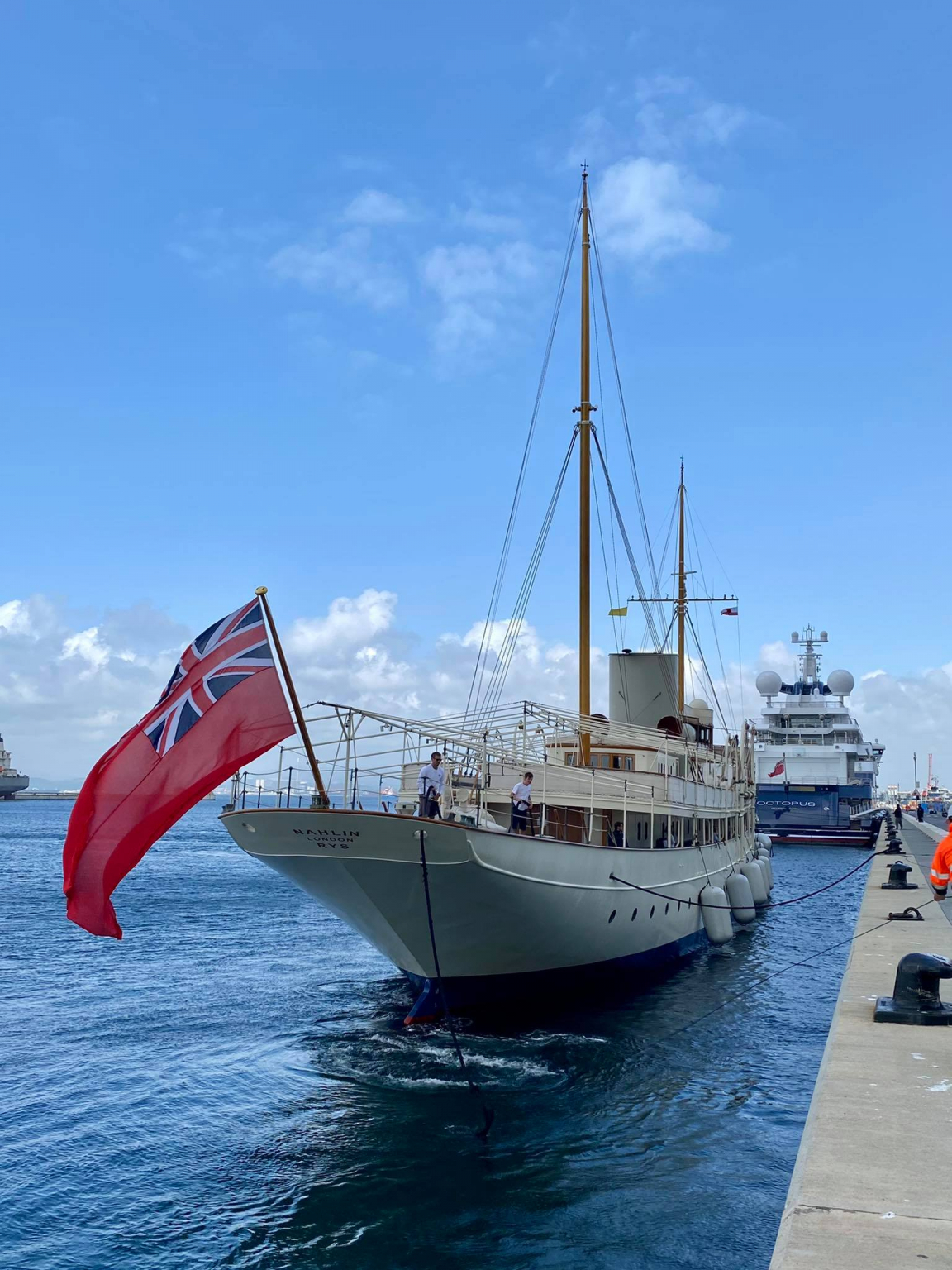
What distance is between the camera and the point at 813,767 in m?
74.2

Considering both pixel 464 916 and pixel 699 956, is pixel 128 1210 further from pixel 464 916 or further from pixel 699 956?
pixel 699 956

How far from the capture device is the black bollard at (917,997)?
417 inches

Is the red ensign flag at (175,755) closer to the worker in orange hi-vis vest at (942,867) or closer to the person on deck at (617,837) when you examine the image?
the person on deck at (617,837)

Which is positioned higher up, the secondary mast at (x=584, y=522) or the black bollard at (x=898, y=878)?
the secondary mast at (x=584, y=522)

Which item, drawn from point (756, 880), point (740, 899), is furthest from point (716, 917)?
point (756, 880)

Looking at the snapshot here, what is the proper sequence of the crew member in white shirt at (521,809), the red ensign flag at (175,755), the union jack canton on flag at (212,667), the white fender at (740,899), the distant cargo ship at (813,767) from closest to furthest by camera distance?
the red ensign flag at (175,755) < the union jack canton on flag at (212,667) < the crew member in white shirt at (521,809) < the white fender at (740,899) < the distant cargo ship at (813,767)

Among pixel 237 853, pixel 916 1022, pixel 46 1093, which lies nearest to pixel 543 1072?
pixel 916 1022

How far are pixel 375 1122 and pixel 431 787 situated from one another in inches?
214

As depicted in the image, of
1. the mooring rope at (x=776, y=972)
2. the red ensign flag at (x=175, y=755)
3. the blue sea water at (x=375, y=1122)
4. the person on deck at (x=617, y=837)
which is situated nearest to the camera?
the blue sea water at (x=375, y=1122)

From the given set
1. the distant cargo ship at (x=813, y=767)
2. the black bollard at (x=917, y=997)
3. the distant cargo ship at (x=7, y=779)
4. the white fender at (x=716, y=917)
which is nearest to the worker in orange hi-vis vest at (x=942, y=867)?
the white fender at (x=716, y=917)

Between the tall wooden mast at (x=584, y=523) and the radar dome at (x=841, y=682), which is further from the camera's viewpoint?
the radar dome at (x=841, y=682)

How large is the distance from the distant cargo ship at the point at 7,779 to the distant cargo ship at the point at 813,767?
13396 cm

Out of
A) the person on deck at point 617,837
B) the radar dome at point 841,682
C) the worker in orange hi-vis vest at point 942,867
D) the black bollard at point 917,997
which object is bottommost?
the black bollard at point 917,997

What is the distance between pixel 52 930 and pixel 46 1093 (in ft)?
58.0
